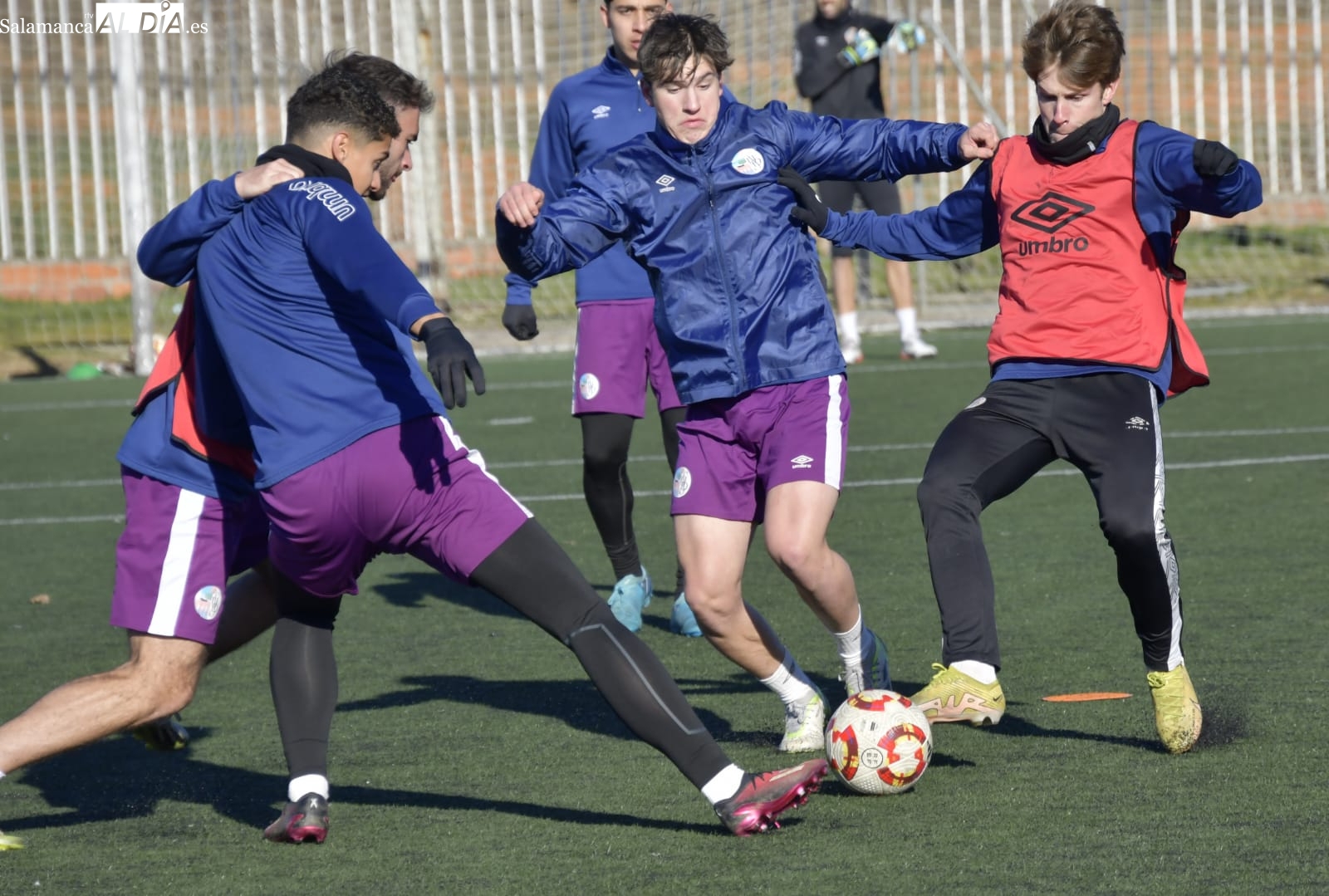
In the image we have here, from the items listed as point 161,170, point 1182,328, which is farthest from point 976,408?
point 161,170

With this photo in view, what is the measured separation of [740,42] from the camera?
62.0 ft

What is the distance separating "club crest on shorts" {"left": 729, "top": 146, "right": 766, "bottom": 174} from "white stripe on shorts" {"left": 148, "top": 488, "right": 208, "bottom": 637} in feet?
5.36

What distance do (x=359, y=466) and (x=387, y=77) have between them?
995 mm

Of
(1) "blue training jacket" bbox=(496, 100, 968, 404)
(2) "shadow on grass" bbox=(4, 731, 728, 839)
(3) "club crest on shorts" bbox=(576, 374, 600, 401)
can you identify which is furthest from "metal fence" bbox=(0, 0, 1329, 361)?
(2) "shadow on grass" bbox=(4, 731, 728, 839)

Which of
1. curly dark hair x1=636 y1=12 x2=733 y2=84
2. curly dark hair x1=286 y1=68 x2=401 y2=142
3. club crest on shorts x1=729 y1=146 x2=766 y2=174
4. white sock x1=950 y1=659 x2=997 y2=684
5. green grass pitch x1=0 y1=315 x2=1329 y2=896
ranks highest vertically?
curly dark hair x1=636 y1=12 x2=733 y2=84

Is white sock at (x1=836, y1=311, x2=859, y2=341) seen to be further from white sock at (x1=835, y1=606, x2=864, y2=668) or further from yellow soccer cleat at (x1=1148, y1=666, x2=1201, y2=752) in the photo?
yellow soccer cleat at (x1=1148, y1=666, x2=1201, y2=752)

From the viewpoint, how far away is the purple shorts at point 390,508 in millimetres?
3910

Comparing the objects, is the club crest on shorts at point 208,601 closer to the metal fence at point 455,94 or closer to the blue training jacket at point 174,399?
Result: the blue training jacket at point 174,399

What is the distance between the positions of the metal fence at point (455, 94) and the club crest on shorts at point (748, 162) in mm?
11914

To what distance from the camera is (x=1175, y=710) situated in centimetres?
441

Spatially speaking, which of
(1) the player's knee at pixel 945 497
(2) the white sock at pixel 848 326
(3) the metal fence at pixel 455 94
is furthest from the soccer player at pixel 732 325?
(3) the metal fence at pixel 455 94

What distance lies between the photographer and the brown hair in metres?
4.48

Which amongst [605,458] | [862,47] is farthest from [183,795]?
[862,47]

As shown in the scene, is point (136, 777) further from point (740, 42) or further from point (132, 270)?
point (740, 42)
